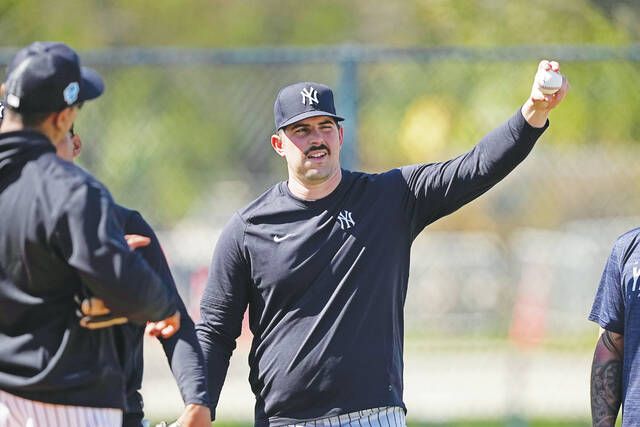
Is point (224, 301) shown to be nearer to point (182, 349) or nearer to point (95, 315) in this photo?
point (182, 349)

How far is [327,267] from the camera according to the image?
5.24 metres

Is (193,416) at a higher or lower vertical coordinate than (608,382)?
lower

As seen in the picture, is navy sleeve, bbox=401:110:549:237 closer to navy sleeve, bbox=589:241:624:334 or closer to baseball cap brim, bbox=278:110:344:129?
baseball cap brim, bbox=278:110:344:129

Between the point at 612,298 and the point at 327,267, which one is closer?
the point at 612,298

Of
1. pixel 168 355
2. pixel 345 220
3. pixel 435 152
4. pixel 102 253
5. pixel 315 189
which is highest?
pixel 435 152

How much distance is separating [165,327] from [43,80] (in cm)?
98

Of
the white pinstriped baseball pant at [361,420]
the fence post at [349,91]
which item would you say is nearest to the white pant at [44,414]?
the white pinstriped baseball pant at [361,420]

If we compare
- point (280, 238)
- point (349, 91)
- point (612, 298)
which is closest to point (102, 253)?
point (280, 238)

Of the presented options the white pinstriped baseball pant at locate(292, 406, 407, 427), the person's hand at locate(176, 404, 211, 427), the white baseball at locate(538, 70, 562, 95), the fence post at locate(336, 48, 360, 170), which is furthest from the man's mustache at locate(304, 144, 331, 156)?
the fence post at locate(336, 48, 360, 170)

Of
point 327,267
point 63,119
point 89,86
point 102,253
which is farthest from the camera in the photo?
point 327,267

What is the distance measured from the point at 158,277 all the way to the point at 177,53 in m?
5.15

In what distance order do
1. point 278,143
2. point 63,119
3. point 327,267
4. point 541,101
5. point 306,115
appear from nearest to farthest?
point 63,119 < point 541,101 < point 327,267 < point 306,115 < point 278,143

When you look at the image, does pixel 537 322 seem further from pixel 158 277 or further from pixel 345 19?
pixel 345 19

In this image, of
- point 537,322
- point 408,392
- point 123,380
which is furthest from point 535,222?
point 123,380
